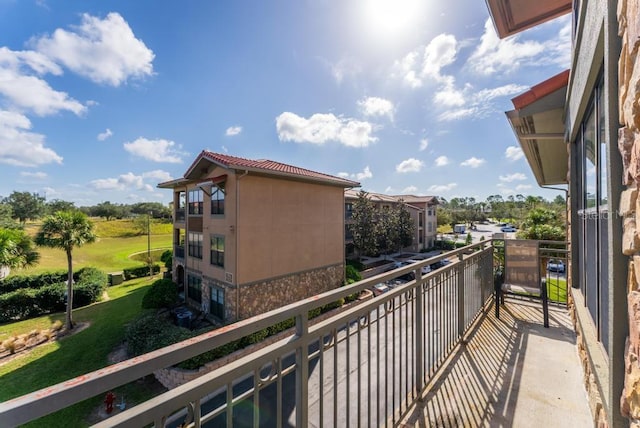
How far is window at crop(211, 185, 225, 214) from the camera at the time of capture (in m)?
10.8

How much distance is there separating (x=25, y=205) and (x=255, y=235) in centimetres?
5591

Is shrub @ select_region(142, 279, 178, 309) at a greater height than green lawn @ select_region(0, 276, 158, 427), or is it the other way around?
shrub @ select_region(142, 279, 178, 309)

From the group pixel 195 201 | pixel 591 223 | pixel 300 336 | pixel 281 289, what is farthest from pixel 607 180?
pixel 195 201

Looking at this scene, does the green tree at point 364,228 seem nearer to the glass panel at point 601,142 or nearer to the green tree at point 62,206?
the green tree at point 62,206

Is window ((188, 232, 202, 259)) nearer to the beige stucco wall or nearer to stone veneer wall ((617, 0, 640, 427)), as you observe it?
the beige stucco wall

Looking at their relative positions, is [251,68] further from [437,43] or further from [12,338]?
[12,338]

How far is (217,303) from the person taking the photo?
10.9 metres

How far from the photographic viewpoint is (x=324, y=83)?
11430 millimetres

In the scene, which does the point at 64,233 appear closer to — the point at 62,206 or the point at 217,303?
the point at 217,303

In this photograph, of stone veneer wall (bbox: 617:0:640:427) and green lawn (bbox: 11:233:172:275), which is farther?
green lawn (bbox: 11:233:172:275)

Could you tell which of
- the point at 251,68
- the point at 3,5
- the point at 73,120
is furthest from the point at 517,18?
the point at 73,120

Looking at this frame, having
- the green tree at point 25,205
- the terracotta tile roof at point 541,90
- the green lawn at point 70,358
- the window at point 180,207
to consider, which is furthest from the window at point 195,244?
the green tree at point 25,205

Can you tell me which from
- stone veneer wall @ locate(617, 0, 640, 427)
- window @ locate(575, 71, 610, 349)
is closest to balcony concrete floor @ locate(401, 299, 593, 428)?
window @ locate(575, 71, 610, 349)

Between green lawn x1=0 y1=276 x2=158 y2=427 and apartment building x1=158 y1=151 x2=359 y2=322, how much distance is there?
3.45 m
